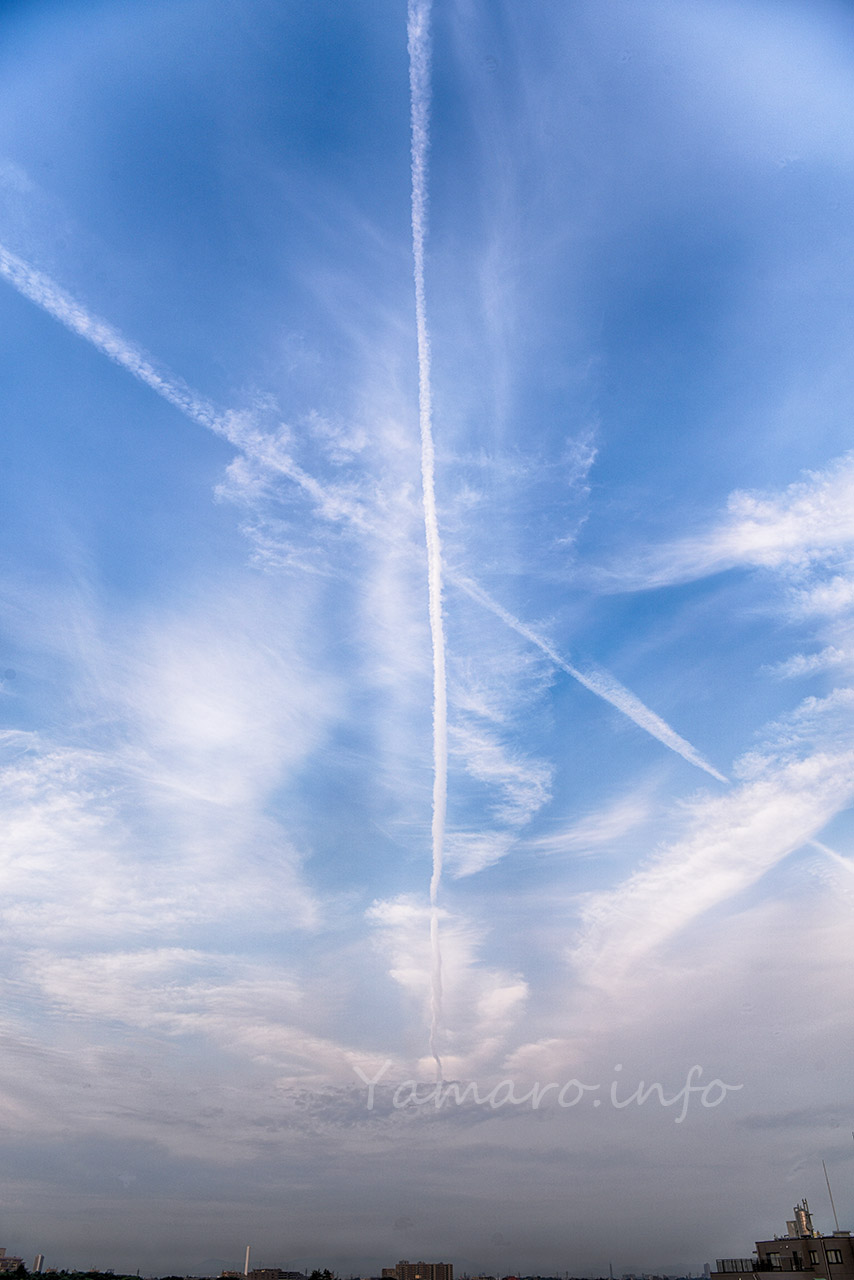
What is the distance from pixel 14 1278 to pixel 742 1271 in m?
197

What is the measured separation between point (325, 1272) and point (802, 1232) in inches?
5915

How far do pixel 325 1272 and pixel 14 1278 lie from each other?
258 feet

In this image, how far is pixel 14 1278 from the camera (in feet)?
640

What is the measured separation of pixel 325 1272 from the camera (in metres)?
189

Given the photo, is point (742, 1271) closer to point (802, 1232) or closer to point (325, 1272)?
point (802, 1232)

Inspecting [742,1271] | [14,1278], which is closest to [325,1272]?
[14,1278]

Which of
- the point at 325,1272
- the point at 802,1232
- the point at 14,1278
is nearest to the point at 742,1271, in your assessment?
the point at 802,1232

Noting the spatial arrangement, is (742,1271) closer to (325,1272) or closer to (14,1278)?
(325,1272)

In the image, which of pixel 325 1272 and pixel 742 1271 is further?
pixel 325 1272

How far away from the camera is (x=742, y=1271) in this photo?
86.2m

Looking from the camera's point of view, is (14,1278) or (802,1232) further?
(14,1278)

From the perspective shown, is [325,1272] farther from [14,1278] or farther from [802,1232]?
[802,1232]

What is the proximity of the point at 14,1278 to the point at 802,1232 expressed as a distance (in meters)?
204

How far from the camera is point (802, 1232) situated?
281ft
